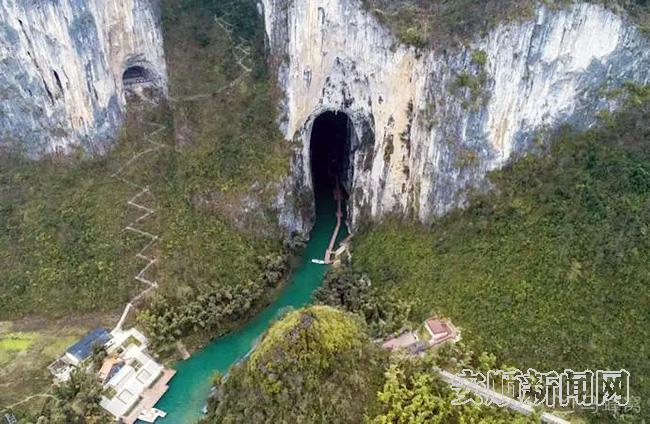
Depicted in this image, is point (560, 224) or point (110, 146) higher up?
point (110, 146)

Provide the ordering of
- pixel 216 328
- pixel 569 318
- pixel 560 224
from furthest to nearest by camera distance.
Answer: pixel 216 328 < pixel 560 224 < pixel 569 318

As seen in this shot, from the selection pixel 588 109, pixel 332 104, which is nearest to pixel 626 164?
pixel 588 109

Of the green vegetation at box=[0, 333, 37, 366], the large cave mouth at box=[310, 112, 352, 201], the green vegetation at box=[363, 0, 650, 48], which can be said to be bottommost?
the green vegetation at box=[0, 333, 37, 366]

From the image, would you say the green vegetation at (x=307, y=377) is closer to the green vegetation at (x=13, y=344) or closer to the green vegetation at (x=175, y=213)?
the green vegetation at (x=175, y=213)

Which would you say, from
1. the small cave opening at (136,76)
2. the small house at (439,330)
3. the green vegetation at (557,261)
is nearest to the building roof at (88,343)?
the green vegetation at (557,261)

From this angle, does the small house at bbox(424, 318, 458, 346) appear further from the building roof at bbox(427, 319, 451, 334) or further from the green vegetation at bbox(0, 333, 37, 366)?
the green vegetation at bbox(0, 333, 37, 366)

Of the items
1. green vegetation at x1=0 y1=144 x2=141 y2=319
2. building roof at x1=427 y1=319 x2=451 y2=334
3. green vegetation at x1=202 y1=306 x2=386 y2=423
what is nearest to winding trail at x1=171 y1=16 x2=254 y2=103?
green vegetation at x1=0 y1=144 x2=141 y2=319

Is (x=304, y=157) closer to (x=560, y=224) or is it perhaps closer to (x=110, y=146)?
(x=110, y=146)
